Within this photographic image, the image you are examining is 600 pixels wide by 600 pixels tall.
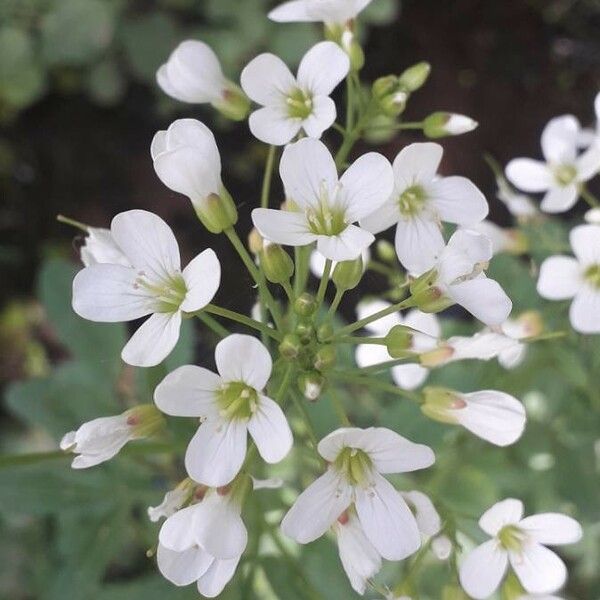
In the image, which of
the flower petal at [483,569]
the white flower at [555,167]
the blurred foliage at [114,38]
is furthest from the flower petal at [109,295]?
the blurred foliage at [114,38]

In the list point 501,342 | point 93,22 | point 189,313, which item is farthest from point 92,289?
point 93,22

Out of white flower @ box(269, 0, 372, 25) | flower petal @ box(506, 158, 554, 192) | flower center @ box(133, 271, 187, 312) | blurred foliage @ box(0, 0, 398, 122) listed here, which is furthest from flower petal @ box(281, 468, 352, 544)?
blurred foliage @ box(0, 0, 398, 122)

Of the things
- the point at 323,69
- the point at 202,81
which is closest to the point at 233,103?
the point at 202,81

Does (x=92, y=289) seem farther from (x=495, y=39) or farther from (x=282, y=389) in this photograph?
(x=495, y=39)

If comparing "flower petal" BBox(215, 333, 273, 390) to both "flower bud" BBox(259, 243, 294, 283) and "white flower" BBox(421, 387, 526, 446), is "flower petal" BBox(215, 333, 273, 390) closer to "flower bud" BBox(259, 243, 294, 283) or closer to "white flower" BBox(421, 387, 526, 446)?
"flower bud" BBox(259, 243, 294, 283)

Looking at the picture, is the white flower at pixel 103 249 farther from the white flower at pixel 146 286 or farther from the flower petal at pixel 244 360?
the flower petal at pixel 244 360
